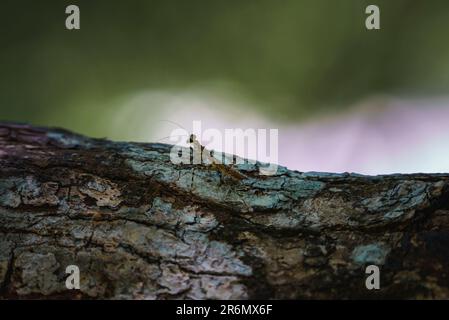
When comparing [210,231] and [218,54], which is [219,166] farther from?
[218,54]

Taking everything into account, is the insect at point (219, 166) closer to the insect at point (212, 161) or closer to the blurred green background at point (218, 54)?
the insect at point (212, 161)

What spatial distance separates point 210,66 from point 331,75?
1276mm

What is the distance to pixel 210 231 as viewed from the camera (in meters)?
2.12

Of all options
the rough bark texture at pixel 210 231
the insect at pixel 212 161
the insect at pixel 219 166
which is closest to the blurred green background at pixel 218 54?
the insect at pixel 212 161

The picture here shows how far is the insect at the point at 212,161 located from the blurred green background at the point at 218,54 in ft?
6.58

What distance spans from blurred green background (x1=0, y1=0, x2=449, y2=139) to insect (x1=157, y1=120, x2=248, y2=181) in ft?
6.58

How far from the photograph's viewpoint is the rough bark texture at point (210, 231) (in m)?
1.87

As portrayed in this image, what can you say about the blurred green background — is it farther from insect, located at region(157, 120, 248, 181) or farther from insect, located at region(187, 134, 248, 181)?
Answer: insect, located at region(187, 134, 248, 181)

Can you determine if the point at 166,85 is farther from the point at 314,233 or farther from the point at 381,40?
the point at 314,233

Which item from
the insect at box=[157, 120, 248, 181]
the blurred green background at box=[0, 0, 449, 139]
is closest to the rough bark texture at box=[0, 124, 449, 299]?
the insect at box=[157, 120, 248, 181]

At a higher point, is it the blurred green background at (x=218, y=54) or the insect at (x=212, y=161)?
the blurred green background at (x=218, y=54)

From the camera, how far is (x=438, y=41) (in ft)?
15.5

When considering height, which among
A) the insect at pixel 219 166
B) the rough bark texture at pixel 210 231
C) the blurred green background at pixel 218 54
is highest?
the blurred green background at pixel 218 54
